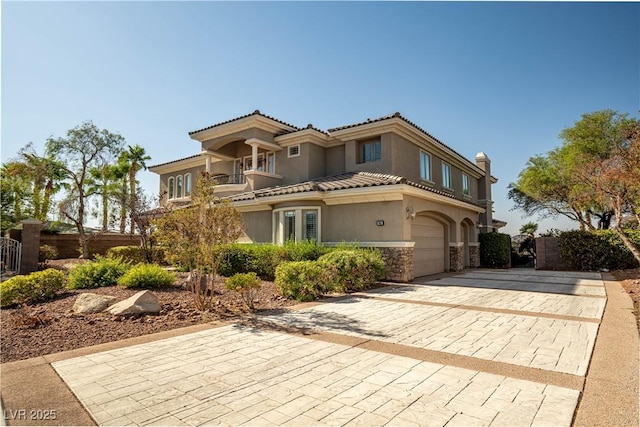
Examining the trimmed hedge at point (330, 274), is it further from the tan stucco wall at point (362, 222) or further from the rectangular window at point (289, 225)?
the rectangular window at point (289, 225)

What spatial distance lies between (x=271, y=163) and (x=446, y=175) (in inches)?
432

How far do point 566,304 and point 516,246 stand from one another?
20.8 m

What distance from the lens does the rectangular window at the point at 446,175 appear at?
21.9 metres

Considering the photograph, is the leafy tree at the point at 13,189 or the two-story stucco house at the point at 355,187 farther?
the leafy tree at the point at 13,189

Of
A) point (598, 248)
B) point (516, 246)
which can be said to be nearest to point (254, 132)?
point (598, 248)

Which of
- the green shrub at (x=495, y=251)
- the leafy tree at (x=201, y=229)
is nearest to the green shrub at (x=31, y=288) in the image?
the leafy tree at (x=201, y=229)

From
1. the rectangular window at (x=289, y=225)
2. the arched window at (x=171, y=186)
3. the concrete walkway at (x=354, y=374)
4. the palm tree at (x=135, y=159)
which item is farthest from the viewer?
the palm tree at (x=135, y=159)

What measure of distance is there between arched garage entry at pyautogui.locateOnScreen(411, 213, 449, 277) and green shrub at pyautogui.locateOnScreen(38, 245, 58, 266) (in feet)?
55.1

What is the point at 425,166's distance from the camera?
64.5ft

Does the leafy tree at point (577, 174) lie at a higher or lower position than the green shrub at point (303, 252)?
higher

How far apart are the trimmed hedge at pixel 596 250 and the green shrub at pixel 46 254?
2627 cm

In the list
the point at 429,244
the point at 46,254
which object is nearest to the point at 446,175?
the point at 429,244

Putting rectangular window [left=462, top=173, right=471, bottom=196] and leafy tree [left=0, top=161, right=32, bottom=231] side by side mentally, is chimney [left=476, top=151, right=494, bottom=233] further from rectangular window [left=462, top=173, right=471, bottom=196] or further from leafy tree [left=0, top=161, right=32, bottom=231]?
leafy tree [left=0, top=161, right=32, bottom=231]

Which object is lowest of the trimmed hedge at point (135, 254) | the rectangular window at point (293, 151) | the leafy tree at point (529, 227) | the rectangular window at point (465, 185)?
Result: the trimmed hedge at point (135, 254)
